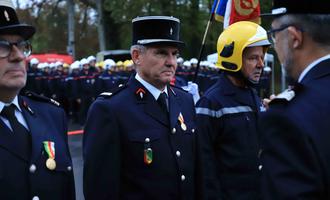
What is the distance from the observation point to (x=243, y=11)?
219 inches

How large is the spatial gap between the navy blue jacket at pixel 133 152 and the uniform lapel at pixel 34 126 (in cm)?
46

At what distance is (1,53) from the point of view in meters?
2.68

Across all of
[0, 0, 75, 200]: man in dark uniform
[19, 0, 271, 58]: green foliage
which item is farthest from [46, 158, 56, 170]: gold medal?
[19, 0, 271, 58]: green foliage

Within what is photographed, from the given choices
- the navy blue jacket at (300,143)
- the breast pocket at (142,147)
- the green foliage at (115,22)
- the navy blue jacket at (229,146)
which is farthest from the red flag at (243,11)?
the green foliage at (115,22)

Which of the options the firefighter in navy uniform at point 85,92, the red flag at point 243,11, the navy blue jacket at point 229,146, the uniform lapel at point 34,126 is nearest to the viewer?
the uniform lapel at point 34,126

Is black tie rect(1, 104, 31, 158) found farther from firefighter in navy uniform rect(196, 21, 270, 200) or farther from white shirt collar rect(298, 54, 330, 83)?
white shirt collar rect(298, 54, 330, 83)

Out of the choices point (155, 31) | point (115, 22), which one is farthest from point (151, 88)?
point (115, 22)

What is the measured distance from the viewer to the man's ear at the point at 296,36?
6.84ft

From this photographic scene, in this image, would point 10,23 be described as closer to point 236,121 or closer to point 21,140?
point 21,140

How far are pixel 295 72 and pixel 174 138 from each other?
1421mm

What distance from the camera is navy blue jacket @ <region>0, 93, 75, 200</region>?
2607mm

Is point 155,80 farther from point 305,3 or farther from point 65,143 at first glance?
point 305,3

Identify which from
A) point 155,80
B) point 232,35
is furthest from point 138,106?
point 232,35

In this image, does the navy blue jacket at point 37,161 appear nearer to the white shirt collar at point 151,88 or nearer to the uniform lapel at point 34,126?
the uniform lapel at point 34,126
